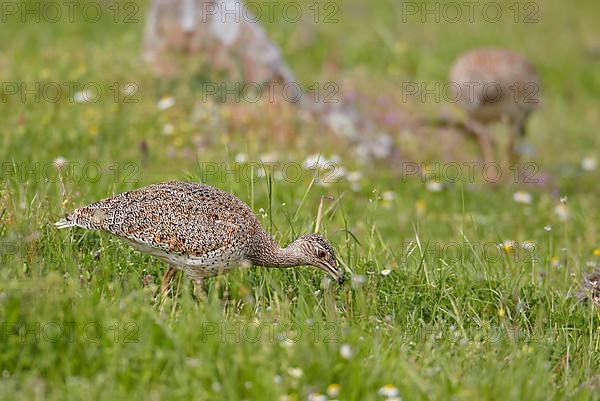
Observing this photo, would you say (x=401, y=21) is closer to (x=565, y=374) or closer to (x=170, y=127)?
(x=170, y=127)

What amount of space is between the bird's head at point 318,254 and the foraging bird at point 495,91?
248 inches

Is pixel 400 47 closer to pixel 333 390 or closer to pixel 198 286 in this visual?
pixel 198 286

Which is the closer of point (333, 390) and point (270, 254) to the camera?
point (333, 390)

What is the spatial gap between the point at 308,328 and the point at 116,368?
0.87m

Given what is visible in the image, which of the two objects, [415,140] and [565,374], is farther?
[415,140]

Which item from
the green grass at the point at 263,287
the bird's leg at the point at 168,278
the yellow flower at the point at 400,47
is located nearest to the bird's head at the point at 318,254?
the green grass at the point at 263,287

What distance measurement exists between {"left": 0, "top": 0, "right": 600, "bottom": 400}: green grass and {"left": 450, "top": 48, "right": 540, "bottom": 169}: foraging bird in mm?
1457

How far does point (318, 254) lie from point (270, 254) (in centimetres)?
25

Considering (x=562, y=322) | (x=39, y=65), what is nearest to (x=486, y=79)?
(x=39, y=65)

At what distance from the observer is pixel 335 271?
5.42 m

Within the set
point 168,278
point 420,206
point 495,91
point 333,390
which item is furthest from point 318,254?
point 495,91

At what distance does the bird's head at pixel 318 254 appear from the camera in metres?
5.39

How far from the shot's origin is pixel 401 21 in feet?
48.6

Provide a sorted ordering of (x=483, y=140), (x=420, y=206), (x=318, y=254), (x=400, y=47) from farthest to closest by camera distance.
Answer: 1. (x=400, y=47)
2. (x=483, y=140)
3. (x=420, y=206)
4. (x=318, y=254)
